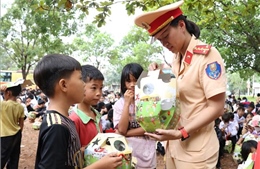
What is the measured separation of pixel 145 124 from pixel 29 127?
1184 cm

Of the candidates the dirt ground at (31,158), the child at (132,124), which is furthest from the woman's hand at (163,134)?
the dirt ground at (31,158)

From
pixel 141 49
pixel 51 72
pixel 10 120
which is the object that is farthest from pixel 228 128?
pixel 141 49

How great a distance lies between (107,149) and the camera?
1.61 metres

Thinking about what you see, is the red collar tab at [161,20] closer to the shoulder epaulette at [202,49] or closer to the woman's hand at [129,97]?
the shoulder epaulette at [202,49]

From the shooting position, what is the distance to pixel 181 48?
2031 mm

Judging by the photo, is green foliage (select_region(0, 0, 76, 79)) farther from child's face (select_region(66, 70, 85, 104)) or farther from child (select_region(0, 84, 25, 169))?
child's face (select_region(66, 70, 85, 104))

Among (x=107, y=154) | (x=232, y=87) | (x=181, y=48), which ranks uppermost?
(x=181, y=48)

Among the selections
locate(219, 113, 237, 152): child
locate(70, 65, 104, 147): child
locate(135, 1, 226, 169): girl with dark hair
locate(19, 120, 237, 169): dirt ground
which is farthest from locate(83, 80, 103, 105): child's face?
locate(219, 113, 237, 152): child

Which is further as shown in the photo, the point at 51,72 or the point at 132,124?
the point at 132,124

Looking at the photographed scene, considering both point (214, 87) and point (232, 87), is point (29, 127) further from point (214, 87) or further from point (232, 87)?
point (232, 87)

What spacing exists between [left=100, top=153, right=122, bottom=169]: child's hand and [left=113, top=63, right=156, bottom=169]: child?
818 millimetres

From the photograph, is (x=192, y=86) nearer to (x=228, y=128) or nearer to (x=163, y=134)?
(x=163, y=134)

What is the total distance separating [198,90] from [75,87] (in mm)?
748

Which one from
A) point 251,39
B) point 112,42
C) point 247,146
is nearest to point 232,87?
point 112,42
